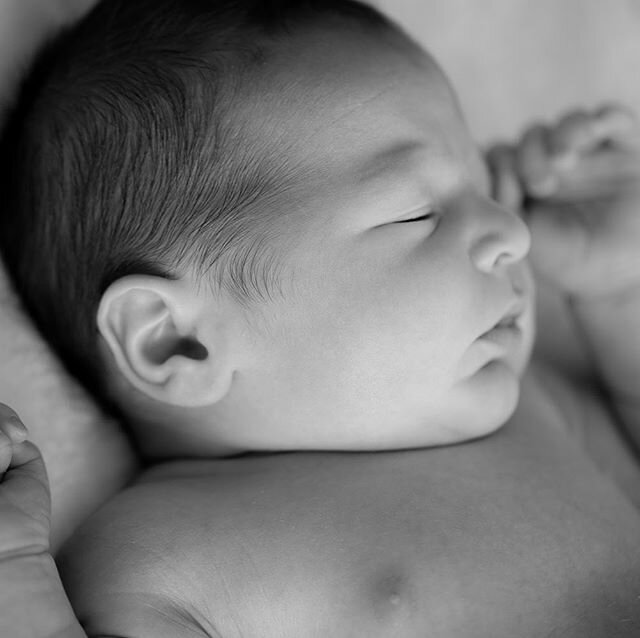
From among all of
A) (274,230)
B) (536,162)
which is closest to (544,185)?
(536,162)

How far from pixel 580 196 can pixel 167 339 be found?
35.1 inches

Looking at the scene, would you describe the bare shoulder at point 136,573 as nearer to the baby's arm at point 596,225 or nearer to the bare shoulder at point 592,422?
the bare shoulder at point 592,422

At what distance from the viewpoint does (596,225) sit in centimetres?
169

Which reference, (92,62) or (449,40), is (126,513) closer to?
(92,62)

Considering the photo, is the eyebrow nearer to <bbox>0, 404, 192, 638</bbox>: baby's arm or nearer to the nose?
the nose

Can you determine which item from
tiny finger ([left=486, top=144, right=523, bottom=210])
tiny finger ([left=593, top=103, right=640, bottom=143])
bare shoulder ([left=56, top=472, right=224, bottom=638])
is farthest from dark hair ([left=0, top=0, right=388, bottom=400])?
→ tiny finger ([left=593, top=103, right=640, bottom=143])

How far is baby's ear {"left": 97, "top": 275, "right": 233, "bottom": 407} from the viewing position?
4.03ft

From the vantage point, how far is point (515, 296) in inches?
52.1

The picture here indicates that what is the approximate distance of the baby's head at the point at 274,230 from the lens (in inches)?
47.8

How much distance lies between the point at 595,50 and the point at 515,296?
3.18 ft

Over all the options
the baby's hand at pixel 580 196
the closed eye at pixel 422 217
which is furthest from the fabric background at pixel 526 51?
the closed eye at pixel 422 217

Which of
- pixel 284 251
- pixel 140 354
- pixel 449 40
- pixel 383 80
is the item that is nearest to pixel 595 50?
pixel 449 40

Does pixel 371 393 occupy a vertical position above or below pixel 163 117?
below

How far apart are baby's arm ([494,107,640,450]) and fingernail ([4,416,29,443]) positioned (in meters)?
0.99
